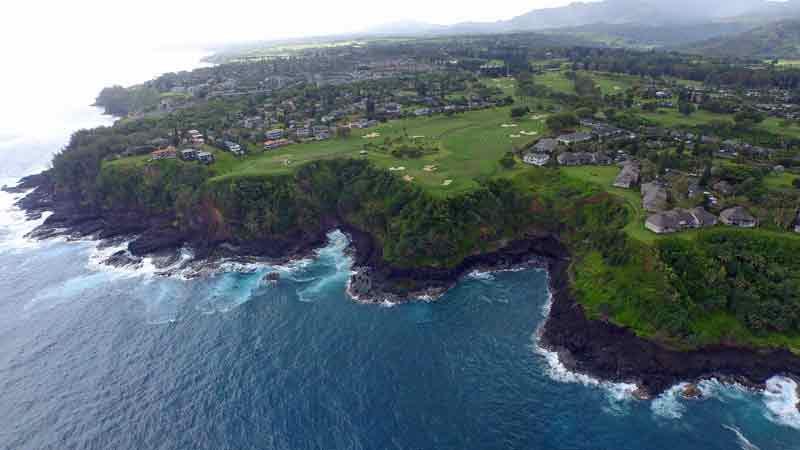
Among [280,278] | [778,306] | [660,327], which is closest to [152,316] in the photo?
[280,278]

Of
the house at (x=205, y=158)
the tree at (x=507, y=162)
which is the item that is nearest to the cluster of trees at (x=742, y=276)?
the tree at (x=507, y=162)

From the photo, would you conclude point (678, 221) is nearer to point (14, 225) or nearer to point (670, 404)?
point (670, 404)

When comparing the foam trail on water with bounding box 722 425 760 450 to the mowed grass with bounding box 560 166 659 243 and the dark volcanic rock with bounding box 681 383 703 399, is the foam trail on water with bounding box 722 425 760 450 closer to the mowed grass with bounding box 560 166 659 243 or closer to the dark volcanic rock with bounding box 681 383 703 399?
the dark volcanic rock with bounding box 681 383 703 399

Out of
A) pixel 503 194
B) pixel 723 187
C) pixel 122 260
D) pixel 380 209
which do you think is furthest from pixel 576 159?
pixel 122 260

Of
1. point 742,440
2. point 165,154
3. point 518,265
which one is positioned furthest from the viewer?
point 165,154

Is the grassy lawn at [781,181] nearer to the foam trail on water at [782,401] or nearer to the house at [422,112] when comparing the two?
the foam trail on water at [782,401]

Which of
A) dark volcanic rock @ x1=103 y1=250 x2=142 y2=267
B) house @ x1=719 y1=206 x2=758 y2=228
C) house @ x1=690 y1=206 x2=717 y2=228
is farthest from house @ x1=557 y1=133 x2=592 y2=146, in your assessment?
dark volcanic rock @ x1=103 y1=250 x2=142 y2=267
